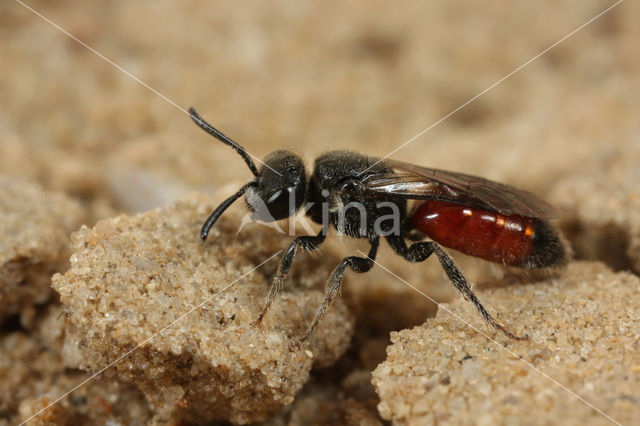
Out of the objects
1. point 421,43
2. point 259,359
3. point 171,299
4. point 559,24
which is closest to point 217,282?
point 171,299

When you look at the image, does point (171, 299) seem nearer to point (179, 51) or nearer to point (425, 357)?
point (425, 357)

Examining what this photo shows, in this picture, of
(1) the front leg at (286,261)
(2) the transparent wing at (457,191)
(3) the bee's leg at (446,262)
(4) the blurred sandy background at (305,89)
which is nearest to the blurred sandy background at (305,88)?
(4) the blurred sandy background at (305,89)

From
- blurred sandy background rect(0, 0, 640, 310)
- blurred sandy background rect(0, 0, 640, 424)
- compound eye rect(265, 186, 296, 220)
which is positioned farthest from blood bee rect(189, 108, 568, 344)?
blurred sandy background rect(0, 0, 640, 310)

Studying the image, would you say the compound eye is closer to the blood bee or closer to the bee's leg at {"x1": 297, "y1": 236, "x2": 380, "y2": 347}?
the blood bee

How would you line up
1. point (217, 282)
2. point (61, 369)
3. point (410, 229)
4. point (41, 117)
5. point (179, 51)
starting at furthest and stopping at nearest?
1. point (179, 51)
2. point (41, 117)
3. point (410, 229)
4. point (61, 369)
5. point (217, 282)

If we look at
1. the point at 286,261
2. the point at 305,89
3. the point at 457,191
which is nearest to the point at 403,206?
the point at 457,191

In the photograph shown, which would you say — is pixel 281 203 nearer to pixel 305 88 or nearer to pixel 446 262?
pixel 446 262
